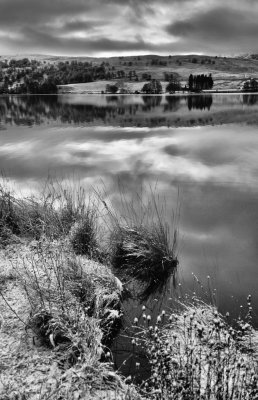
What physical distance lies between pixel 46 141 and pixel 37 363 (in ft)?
77.4

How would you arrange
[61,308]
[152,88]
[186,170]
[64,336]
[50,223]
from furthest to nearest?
[152,88] < [186,170] < [50,223] < [61,308] < [64,336]

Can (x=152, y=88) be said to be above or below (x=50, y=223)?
above

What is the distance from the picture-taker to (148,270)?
27.9 ft

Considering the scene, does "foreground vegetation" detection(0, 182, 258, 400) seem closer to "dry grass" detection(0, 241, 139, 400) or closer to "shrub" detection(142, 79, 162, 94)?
"dry grass" detection(0, 241, 139, 400)

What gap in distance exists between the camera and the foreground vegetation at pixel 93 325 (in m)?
4.51

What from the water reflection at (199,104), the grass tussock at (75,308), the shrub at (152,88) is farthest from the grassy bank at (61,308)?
the shrub at (152,88)

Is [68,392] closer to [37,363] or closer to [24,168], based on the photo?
[37,363]

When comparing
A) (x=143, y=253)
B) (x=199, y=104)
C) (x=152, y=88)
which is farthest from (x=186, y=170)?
(x=152, y=88)

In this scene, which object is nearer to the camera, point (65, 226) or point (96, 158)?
point (65, 226)

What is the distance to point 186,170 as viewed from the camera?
18.2 metres

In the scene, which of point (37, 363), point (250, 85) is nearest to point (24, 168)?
point (37, 363)

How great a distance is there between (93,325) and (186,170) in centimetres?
1314

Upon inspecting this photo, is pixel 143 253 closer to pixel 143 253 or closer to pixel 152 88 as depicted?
pixel 143 253

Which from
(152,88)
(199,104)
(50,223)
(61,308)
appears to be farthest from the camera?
→ (152,88)
